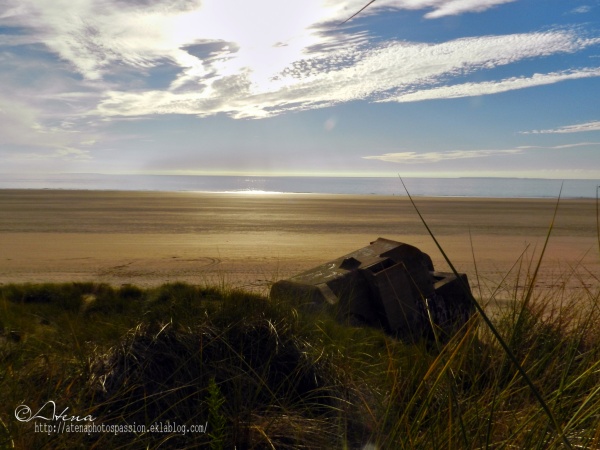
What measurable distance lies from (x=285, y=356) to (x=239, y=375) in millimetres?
542

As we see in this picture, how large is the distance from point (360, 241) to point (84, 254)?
28.2 feet

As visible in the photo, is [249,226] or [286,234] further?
[249,226]

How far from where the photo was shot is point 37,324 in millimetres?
5418

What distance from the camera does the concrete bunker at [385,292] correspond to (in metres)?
5.51

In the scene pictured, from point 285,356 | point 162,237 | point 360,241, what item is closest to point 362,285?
point 285,356

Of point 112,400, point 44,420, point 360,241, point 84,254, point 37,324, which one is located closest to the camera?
point 44,420

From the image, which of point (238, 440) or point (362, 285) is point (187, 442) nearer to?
point (238, 440)

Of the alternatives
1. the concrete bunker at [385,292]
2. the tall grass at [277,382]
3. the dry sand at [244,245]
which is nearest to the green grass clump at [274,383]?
the tall grass at [277,382]

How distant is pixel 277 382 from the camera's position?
3418 millimetres

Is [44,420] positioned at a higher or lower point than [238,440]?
higher

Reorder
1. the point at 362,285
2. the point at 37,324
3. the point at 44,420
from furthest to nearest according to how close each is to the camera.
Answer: the point at 362,285 → the point at 37,324 → the point at 44,420

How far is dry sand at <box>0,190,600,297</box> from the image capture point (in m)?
10.9

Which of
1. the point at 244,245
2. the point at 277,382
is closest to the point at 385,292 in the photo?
the point at 277,382

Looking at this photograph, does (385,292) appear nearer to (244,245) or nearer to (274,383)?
(274,383)
